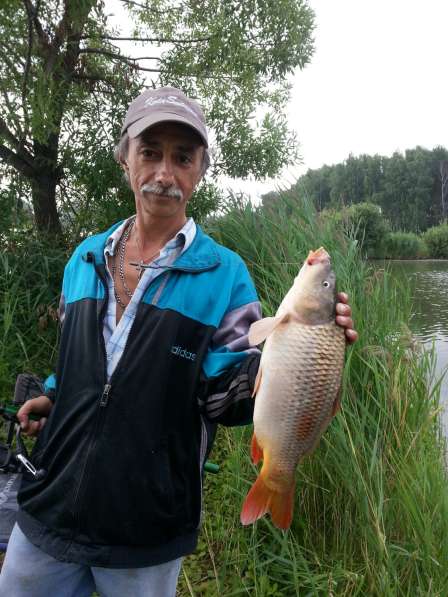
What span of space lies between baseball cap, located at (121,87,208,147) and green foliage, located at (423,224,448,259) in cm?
1874

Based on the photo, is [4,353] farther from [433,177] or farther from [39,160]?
[433,177]

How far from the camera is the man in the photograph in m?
1.49

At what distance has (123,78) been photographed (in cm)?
506

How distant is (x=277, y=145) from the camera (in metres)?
5.85

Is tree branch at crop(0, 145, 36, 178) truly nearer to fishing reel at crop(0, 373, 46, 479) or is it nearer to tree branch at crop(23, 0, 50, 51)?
tree branch at crop(23, 0, 50, 51)

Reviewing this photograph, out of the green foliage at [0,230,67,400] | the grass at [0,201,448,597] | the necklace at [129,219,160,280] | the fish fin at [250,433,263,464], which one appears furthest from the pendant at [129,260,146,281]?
the green foliage at [0,230,67,400]

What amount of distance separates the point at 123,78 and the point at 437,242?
17500mm

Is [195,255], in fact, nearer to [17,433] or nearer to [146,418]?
[146,418]

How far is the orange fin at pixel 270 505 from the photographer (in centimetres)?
148

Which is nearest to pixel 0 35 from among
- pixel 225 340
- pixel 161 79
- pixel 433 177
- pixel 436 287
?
pixel 161 79

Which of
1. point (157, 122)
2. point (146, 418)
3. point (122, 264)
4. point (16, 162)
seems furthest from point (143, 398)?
point (16, 162)

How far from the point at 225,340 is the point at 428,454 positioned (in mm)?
1723

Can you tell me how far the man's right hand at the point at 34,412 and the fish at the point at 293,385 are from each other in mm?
773

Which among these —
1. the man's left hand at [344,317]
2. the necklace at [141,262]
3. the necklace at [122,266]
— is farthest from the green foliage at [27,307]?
the man's left hand at [344,317]
